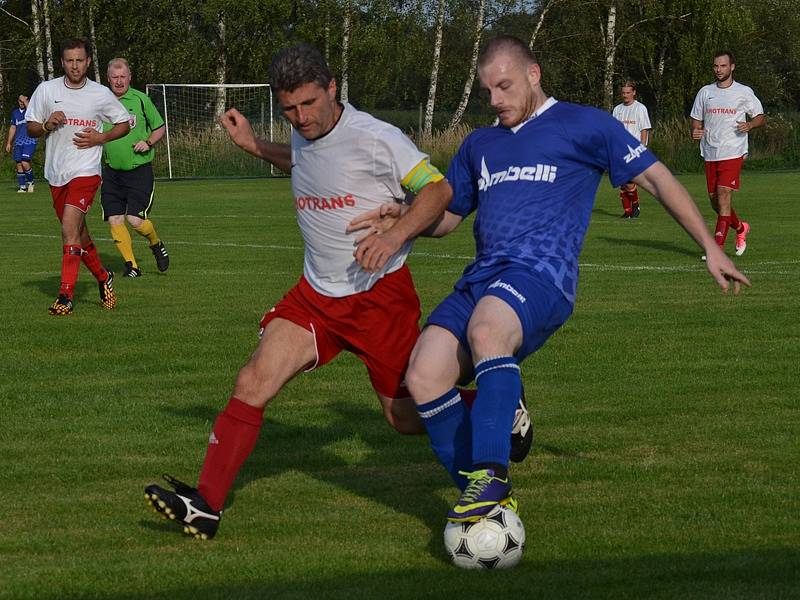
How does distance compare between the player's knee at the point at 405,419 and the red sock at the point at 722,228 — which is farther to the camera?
the red sock at the point at 722,228

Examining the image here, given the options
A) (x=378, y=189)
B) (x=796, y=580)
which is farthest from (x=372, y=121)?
(x=796, y=580)

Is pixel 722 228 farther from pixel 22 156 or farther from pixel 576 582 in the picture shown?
pixel 22 156

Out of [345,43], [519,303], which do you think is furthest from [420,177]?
[345,43]

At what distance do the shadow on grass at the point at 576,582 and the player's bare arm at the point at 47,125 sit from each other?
7.93m

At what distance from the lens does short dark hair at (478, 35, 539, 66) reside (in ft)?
19.1

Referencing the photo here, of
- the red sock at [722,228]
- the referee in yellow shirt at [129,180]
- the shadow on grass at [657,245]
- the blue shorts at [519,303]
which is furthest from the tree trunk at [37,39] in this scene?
the blue shorts at [519,303]

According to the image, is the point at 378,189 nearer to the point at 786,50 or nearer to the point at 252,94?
the point at 252,94

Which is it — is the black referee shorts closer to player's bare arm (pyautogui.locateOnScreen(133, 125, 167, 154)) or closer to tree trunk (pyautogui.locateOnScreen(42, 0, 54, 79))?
player's bare arm (pyautogui.locateOnScreen(133, 125, 167, 154))

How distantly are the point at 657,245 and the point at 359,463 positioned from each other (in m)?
12.6

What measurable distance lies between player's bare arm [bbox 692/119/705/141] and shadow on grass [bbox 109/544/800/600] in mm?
12903

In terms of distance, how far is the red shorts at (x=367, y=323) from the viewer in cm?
580

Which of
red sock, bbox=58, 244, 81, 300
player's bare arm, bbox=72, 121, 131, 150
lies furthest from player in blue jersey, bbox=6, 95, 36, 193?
red sock, bbox=58, 244, 81, 300

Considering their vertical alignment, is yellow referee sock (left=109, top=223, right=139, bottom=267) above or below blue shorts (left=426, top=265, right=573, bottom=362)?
below

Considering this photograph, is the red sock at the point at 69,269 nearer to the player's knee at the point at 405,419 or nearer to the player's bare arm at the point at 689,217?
the player's knee at the point at 405,419
